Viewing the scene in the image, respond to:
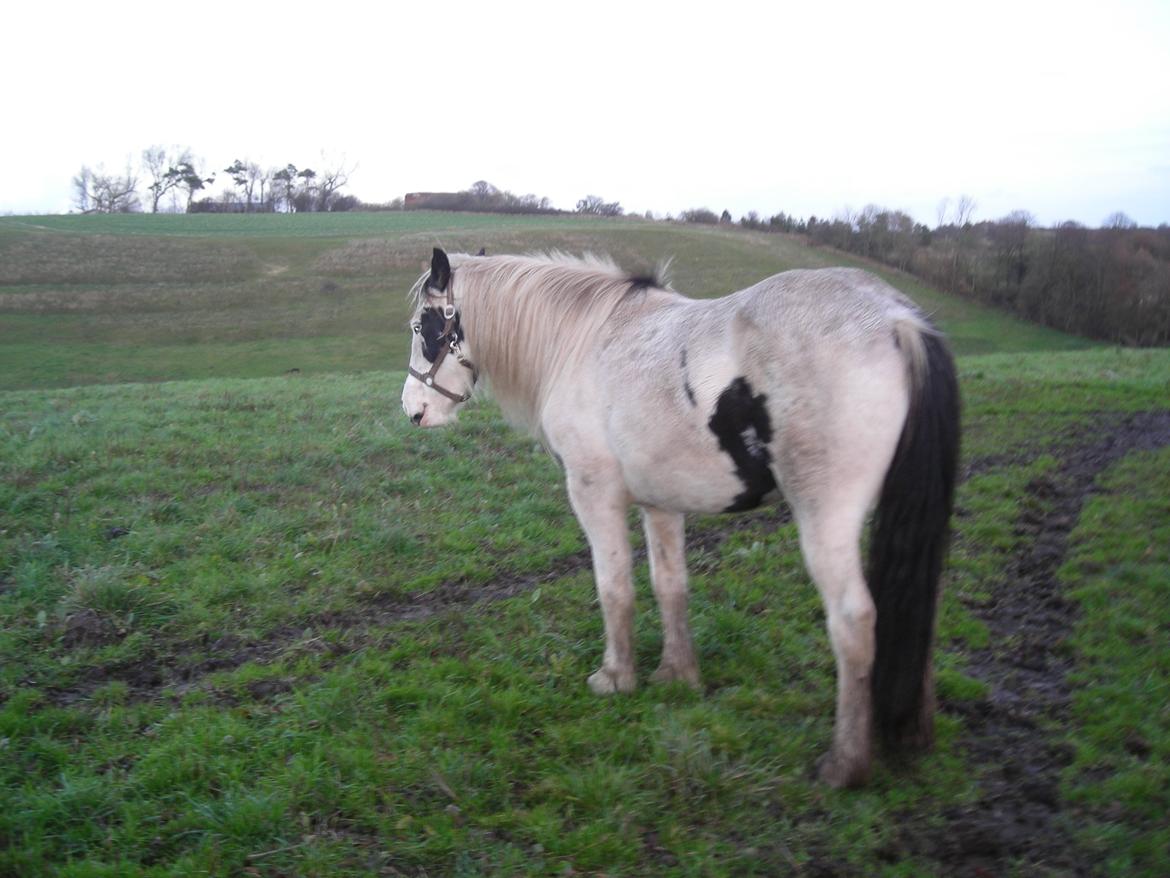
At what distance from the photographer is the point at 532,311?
490 cm

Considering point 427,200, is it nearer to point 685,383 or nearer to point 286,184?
point 286,184

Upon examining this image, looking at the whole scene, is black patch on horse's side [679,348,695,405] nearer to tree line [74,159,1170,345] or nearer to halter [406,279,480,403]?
halter [406,279,480,403]

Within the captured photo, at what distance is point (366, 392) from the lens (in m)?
13.8

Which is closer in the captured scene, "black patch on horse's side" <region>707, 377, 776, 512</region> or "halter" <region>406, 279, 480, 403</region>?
"black patch on horse's side" <region>707, 377, 776, 512</region>

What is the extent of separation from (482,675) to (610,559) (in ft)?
3.32

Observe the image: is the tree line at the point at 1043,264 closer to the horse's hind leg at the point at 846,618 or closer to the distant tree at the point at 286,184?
the horse's hind leg at the point at 846,618

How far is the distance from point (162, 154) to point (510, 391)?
103 metres

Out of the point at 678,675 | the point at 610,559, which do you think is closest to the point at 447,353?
the point at 610,559

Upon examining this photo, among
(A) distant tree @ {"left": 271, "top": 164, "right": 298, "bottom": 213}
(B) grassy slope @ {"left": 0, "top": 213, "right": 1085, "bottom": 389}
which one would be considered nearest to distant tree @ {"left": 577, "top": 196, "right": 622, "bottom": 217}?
(B) grassy slope @ {"left": 0, "top": 213, "right": 1085, "bottom": 389}

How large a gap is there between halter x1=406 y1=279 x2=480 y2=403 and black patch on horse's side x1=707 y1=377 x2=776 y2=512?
A: 202 cm

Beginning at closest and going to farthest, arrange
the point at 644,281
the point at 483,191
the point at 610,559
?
the point at 610,559 < the point at 644,281 < the point at 483,191

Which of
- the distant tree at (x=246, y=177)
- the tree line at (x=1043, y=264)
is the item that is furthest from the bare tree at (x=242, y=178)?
the tree line at (x=1043, y=264)

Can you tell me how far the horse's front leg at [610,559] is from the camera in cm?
438

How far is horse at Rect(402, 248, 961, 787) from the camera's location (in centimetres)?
345
